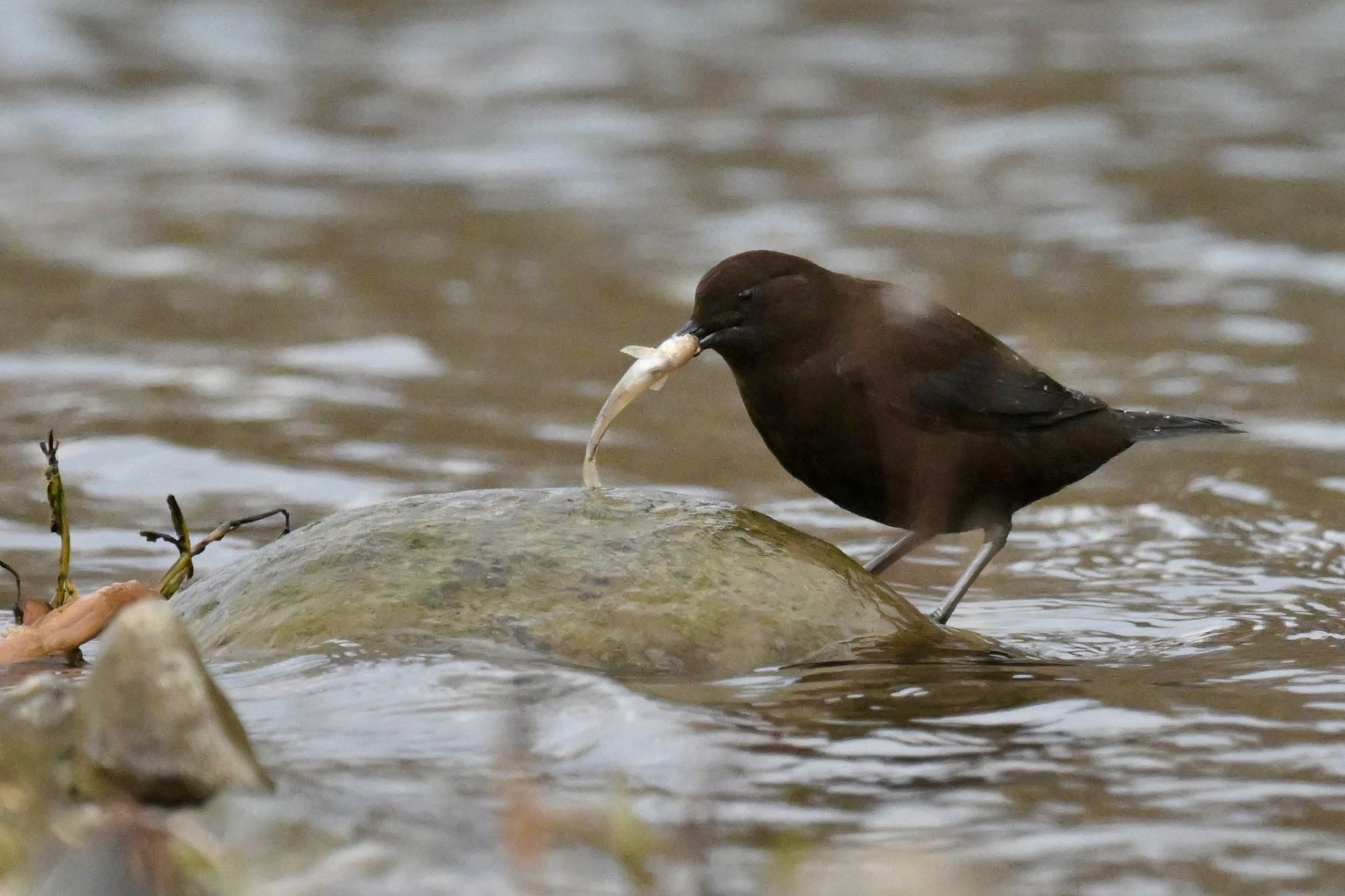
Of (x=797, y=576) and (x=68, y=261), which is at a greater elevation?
(x=68, y=261)

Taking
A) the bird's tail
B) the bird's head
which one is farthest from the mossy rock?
the bird's tail

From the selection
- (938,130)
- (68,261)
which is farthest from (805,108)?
(68,261)

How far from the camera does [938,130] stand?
13.5 meters

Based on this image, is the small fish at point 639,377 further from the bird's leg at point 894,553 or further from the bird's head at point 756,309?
the bird's leg at point 894,553

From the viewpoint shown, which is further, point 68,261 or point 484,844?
point 68,261

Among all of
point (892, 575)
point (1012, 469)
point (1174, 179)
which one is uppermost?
point (1174, 179)

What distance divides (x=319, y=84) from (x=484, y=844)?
12536mm

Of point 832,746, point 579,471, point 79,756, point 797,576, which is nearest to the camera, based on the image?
point 79,756

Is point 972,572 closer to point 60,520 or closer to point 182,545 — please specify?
point 182,545

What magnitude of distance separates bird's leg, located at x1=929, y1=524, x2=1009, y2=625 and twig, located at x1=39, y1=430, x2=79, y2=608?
2.14 metres

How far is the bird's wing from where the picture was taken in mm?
5242

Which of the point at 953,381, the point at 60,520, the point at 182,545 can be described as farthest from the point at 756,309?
the point at 60,520

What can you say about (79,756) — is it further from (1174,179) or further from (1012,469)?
(1174,179)

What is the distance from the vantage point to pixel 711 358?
9.82 metres
